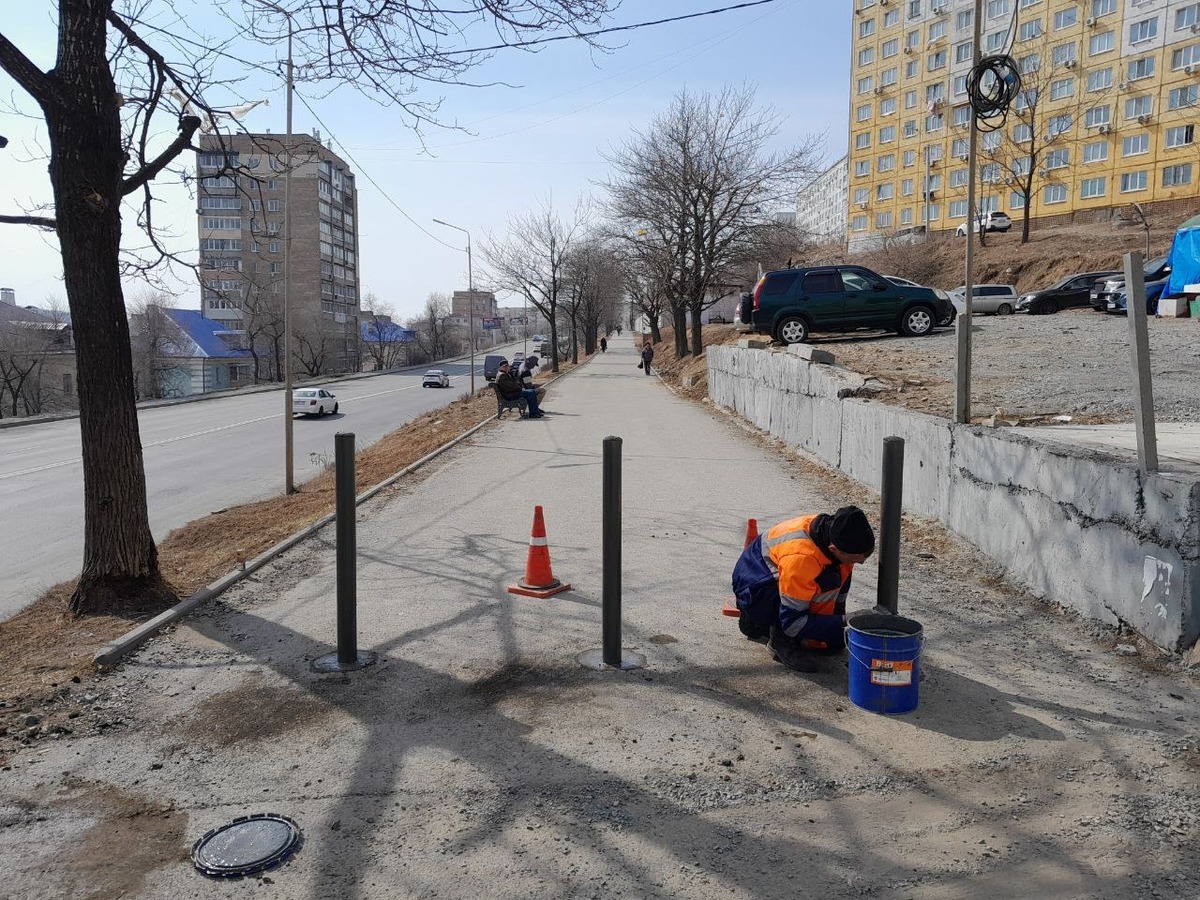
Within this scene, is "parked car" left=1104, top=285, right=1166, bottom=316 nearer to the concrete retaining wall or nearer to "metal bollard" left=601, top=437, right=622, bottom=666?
the concrete retaining wall

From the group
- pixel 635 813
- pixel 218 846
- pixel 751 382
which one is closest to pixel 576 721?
pixel 635 813

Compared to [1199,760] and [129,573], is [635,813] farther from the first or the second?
[129,573]

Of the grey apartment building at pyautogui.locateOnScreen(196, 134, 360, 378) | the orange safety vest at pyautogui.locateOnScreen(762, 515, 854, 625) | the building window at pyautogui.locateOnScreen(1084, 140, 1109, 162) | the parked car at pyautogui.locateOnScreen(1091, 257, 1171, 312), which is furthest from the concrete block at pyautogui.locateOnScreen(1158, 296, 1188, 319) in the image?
the grey apartment building at pyautogui.locateOnScreen(196, 134, 360, 378)

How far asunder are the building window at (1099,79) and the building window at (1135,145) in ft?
12.1

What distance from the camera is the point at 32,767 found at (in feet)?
12.3

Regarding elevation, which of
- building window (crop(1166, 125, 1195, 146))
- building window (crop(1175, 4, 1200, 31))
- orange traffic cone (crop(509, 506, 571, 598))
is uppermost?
building window (crop(1175, 4, 1200, 31))

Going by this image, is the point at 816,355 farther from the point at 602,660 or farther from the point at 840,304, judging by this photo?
the point at 602,660

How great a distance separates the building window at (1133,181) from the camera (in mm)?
52969

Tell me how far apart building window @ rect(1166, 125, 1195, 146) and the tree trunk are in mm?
59760

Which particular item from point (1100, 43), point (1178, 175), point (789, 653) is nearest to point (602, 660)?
point (789, 653)

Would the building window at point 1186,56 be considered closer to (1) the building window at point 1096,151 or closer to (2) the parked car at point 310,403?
(1) the building window at point 1096,151

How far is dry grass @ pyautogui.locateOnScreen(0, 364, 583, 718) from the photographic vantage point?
15.6 ft

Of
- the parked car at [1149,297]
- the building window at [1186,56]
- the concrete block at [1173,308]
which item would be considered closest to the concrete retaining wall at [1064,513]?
the concrete block at [1173,308]

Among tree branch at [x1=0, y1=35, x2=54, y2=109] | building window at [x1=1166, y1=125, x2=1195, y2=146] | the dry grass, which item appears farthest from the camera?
building window at [x1=1166, y1=125, x2=1195, y2=146]
